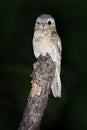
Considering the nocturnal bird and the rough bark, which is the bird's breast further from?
the rough bark

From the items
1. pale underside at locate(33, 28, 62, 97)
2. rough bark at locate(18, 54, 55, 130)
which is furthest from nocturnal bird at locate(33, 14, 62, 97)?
rough bark at locate(18, 54, 55, 130)

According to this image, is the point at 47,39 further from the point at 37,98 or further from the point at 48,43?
the point at 37,98

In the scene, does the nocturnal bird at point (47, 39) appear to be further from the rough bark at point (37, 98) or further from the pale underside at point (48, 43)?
the rough bark at point (37, 98)

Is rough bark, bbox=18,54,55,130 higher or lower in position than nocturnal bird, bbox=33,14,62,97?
lower

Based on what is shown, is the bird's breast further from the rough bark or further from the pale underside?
the rough bark

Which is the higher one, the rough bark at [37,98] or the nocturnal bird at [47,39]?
the nocturnal bird at [47,39]

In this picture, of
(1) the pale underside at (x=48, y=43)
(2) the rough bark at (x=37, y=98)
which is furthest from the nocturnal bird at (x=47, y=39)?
(2) the rough bark at (x=37, y=98)

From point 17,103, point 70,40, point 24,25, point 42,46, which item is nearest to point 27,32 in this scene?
point 24,25

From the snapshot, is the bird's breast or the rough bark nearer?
the rough bark
